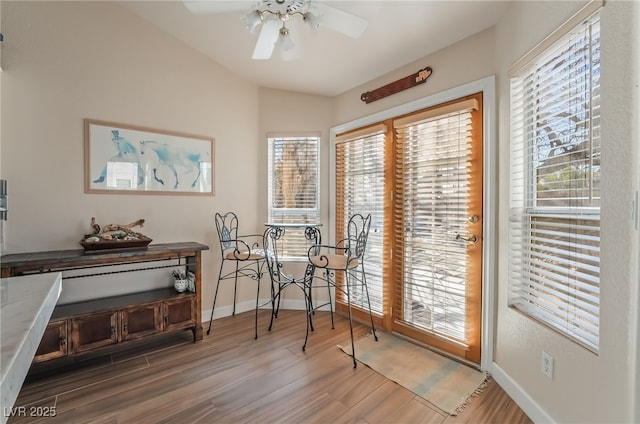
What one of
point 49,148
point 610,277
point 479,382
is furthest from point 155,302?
point 610,277

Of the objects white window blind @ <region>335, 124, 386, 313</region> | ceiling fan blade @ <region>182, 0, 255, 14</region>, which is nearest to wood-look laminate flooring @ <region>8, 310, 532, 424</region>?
white window blind @ <region>335, 124, 386, 313</region>

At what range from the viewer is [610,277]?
4.17 feet

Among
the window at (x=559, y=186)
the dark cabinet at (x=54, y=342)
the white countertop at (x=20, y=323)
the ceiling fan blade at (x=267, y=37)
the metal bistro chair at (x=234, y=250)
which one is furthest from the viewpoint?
the metal bistro chair at (x=234, y=250)

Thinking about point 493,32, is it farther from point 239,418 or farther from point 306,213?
point 239,418

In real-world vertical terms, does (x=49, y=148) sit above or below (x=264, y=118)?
below

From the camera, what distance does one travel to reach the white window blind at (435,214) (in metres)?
2.32

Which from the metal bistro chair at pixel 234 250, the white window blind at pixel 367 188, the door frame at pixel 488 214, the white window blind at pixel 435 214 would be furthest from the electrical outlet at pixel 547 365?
the metal bistro chair at pixel 234 250

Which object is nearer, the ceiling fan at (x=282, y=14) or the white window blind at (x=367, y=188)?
the ceiling fan at (x=282, y=14)

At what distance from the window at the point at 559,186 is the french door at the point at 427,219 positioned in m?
0.30

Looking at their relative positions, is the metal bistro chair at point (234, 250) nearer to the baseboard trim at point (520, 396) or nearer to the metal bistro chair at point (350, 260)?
the metal bistro chair at point (350, 260)

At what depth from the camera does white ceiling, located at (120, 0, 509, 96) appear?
2.04 metres

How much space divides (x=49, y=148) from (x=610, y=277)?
11.6ft

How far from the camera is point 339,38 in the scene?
7.92 ft

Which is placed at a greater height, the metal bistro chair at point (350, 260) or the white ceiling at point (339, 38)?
the white ceiling at point (339, 38)
